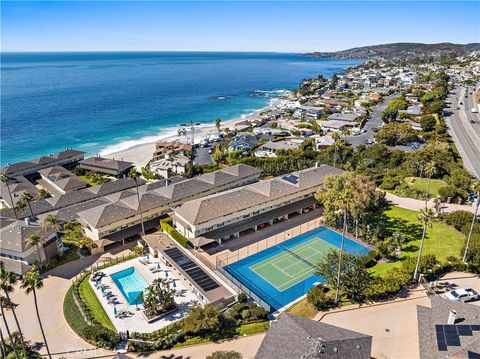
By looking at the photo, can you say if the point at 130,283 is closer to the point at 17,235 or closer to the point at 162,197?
the point at 162,197

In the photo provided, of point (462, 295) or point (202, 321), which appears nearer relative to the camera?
point (202, 321)

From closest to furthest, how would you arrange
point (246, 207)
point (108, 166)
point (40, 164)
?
point (246, 207), point (108, 166), point (40, 164)

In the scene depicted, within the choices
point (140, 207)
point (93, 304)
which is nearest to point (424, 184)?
point (140, 207)

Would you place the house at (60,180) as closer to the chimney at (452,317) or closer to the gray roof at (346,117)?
the chimney at (452,317)

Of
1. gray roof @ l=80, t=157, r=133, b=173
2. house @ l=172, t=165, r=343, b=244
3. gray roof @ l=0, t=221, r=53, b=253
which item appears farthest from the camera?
gray roof @ l=80, t=157, r=133, b=173

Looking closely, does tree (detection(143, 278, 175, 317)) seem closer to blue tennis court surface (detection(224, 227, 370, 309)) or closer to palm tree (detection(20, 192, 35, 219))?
blue tennis court surface (detection(224, 227, 370, 309))

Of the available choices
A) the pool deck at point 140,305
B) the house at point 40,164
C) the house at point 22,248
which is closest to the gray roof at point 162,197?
the house at point 22,248

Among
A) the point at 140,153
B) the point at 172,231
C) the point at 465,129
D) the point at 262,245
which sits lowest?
the point at 262,245

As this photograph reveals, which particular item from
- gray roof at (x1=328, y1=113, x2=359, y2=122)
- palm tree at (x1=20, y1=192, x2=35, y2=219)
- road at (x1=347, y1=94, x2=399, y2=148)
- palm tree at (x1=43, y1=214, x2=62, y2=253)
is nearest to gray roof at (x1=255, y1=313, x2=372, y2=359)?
palm tree at (x1=43, y1=214, x2=62, y2=253)
